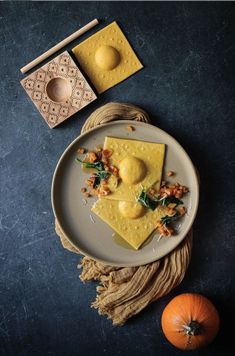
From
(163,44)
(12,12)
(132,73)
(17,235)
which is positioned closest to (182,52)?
(163,44)

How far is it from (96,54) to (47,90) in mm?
382

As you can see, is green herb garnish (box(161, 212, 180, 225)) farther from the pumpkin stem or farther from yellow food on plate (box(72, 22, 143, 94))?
yellow food on plate (box(72, 22, 143, 94))

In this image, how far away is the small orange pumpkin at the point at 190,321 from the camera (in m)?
2.75

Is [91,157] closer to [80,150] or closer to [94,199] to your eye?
[80,150]

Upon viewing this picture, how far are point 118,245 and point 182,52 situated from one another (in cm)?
128

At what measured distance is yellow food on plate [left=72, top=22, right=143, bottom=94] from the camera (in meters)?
2.99

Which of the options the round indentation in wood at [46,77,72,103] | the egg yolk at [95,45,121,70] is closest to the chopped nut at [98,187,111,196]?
the round indentation in wood at [46,77,72,103]

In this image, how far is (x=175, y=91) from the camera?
3.02 metres

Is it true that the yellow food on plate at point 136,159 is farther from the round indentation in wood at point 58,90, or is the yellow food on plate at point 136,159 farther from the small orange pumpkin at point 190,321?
the small orange pumpkin at point 190,321

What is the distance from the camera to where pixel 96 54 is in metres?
2.98

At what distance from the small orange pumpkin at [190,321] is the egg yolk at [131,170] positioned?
2.50 feet

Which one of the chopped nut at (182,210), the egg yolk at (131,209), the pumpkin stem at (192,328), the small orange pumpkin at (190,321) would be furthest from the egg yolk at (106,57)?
the pumpkin stem at (192,328)

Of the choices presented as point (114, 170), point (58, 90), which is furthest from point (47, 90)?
point (114, 170)

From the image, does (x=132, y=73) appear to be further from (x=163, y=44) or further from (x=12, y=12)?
(x=12, y=12)
